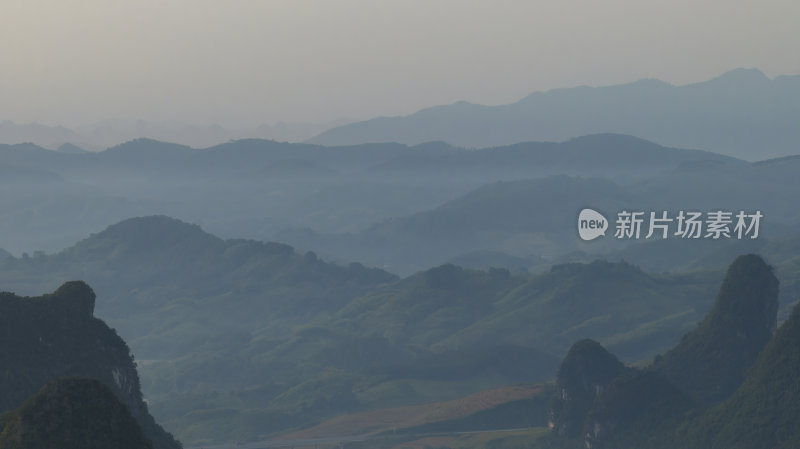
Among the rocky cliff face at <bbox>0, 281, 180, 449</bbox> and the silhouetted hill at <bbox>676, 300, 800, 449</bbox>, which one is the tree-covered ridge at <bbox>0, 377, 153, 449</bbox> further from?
the silhouetted hill at <bbox>676, 300, 800, 449</bbox>

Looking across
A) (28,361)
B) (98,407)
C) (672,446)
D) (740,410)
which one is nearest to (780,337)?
(740,410)

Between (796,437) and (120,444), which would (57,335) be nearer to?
(120,444)

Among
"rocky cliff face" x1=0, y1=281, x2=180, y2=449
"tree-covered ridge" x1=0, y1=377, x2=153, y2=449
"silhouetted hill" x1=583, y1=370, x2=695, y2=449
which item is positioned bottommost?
"silhouetted hill" x1=583, y1=370, x2=695, y2=449

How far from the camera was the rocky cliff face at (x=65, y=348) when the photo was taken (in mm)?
130375

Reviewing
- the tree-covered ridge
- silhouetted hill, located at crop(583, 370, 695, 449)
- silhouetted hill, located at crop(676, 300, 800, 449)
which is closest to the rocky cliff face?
the tree-covered ridge

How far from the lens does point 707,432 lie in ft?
574

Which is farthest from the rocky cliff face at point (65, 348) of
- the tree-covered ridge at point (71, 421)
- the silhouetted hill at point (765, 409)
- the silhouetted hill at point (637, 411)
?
the silhouetted hill at point (637, 411)

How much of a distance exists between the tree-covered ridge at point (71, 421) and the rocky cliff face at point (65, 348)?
156ft

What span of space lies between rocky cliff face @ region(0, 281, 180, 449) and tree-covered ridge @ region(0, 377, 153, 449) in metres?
47.6

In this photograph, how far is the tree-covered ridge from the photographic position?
77.2 metres

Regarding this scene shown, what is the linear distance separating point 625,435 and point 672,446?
529 inches

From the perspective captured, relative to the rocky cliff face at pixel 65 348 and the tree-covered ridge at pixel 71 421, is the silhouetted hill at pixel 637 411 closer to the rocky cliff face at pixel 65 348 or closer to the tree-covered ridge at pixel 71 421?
the rocky cliff face at pixel 65 348

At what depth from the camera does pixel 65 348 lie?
135500 mm

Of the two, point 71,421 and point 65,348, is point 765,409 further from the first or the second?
point 71,421
